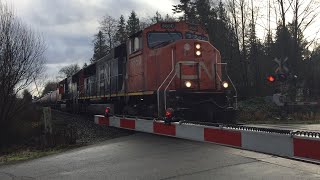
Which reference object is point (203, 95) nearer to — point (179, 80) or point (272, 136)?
point (179, 80)

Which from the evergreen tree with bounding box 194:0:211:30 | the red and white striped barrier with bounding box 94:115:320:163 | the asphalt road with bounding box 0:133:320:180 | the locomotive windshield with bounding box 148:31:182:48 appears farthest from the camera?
the evergreen tree with bounding box 194:0:211:30

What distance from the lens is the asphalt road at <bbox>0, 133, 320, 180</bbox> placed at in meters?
7.05

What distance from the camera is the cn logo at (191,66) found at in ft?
43.2

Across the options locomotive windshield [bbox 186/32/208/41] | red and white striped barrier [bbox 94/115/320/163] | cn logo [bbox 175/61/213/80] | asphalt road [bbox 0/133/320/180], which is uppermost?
locomotive windshield [bbox 186/32/208/41]

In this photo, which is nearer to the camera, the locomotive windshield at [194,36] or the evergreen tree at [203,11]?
the locomotive windshield at [194,36]

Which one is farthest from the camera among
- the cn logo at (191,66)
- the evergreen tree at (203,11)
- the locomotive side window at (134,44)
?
the evergreen tree at (203,11)

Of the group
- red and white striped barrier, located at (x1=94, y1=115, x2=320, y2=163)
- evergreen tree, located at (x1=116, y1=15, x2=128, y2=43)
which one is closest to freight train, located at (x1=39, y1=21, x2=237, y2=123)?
red and white striped barrier, located at (x1=94, y1=115, x2=320, y2=163)

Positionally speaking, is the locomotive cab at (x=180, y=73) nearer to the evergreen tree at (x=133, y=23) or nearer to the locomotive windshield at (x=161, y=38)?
the locomotive windshield at (x=161, y=38)

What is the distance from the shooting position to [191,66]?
13406 mm

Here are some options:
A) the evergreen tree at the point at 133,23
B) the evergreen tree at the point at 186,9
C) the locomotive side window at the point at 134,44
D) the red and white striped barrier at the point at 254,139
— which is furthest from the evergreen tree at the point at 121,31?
the red and white striped barrier at the point at 254,139

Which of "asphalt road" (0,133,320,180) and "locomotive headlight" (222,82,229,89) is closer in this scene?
"asphalt road" (0,133,320,180)

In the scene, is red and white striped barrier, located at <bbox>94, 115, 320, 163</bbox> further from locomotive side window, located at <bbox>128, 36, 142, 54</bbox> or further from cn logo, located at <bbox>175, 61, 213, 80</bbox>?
locomotive side window, located at <bbox>128, 36, 142, 54</bbox>

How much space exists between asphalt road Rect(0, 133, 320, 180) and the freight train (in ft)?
6.07

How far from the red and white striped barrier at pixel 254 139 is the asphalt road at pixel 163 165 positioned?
18.7 inches
